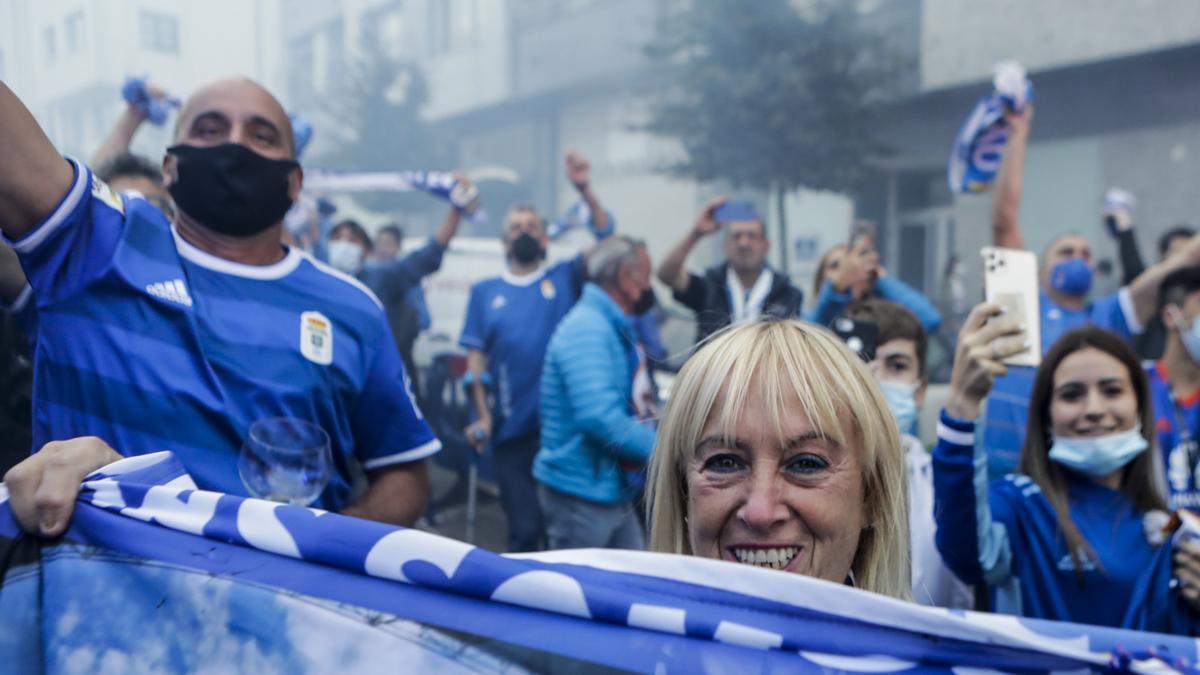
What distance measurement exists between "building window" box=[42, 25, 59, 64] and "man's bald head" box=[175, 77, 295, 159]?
2.31 meters

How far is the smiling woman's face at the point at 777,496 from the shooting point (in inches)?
60.0

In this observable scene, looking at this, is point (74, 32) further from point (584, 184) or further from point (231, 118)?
point (231, 118)

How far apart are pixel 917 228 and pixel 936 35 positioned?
2943 mm

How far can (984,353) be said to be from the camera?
2221mm

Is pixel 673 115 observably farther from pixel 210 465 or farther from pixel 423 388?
pixel 210 465

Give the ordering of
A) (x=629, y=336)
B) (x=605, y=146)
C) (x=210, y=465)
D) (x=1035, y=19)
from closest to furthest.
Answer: (x=210, y=465) < (x=629, y=336) < (x=1035, y=19) < (x=605, y=146)

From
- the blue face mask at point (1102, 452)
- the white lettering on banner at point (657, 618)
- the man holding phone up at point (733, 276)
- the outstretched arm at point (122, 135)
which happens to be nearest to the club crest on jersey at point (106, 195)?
the white lettering on banner at point (657, 618)

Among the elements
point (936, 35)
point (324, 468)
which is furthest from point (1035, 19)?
point (324, 468)

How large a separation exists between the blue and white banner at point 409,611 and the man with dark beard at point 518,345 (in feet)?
12.0

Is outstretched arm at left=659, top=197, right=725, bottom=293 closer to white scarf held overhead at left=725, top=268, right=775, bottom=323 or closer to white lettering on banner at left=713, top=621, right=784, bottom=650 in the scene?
white scarf held overhead at left=725, top=268, right=775, bottom=323

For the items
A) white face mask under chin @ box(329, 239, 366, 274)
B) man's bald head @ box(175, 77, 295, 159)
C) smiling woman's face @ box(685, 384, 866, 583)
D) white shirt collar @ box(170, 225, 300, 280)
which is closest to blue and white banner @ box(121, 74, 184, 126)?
man's bald head @ box(175, 77, 295, 159)

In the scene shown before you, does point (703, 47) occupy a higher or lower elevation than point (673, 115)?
higher

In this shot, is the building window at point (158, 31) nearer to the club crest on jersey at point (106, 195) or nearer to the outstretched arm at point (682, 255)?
the outstretched arm at point (682, 255)

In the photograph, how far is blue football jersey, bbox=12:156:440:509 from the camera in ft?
6.24
